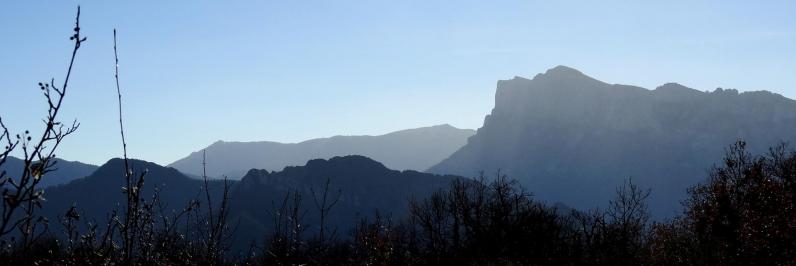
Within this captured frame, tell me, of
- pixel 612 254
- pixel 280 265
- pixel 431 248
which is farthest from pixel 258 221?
pixel 280 265

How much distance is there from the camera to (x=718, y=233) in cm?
3522

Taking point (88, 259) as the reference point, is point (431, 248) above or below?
below

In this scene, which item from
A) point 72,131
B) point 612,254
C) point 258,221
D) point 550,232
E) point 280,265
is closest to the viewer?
point 72,131

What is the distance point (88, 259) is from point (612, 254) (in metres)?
31.8

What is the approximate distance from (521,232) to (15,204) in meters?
40.0

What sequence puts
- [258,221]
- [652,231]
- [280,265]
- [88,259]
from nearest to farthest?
[88,259], [280,265], [652,231], [258,221]

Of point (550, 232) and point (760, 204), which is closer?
point (760, 204)

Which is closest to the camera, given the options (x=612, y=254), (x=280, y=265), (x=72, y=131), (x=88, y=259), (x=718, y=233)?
(x=72, y=131)

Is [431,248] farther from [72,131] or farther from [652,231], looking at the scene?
[72,131]

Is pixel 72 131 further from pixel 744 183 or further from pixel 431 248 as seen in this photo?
pixel 744 183

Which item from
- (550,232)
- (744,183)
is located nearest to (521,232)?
(550,232)

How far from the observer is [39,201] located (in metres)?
2.58

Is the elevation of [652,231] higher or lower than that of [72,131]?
lower

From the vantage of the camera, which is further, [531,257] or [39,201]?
[531,257]
